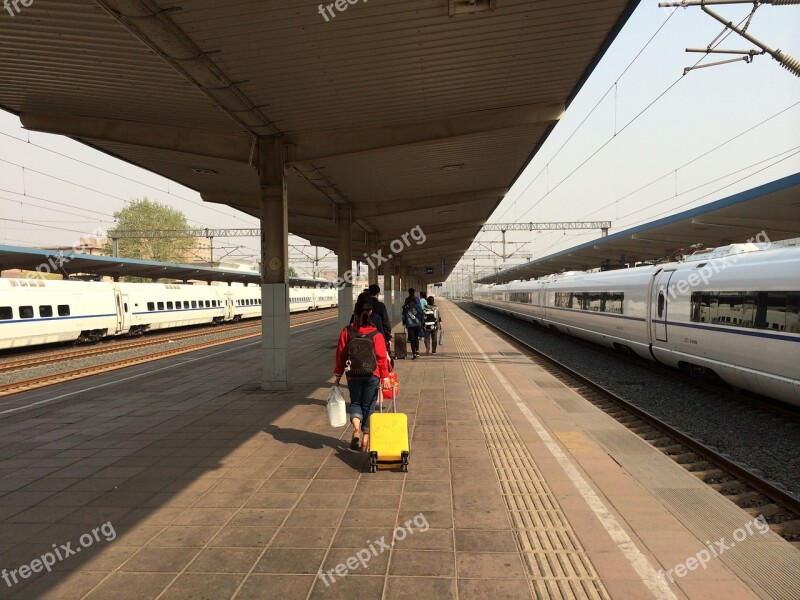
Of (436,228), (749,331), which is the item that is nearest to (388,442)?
(749,331)

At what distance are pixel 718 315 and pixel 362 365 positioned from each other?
7.25 m

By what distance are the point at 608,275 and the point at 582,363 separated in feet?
9.93

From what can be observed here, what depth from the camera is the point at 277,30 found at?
6.33 m

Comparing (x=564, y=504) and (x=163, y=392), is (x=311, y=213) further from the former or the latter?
(x=564, y=504)

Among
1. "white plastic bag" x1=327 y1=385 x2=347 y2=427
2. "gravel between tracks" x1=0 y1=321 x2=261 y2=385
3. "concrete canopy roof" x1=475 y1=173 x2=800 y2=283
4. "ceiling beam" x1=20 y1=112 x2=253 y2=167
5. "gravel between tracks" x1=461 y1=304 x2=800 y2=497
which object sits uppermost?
"ceiling beam" x1=20 y1=112 x2=253 y2=167

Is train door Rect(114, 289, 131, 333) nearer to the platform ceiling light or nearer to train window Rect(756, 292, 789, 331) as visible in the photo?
the platform ceiling light

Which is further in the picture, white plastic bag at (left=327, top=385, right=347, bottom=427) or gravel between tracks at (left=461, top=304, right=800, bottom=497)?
gravel between tracks at (left=461, top=304, right=800, bottom=497)

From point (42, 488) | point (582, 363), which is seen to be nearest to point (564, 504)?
point (42, 488)

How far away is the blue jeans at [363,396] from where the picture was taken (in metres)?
5.72

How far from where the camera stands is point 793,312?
7.20 metres

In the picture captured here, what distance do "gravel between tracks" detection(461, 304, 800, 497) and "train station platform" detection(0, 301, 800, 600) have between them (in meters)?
1.33

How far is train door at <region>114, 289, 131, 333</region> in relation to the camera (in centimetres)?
2277

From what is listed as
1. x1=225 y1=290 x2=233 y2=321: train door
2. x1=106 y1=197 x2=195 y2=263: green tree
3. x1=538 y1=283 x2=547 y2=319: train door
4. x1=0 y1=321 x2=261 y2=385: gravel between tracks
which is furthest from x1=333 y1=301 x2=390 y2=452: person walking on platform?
x1=106 y1=197 x2=195 y2=263: green tree

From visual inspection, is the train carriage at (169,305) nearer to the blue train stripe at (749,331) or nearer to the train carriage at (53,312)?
the train carriage at (53,312)
